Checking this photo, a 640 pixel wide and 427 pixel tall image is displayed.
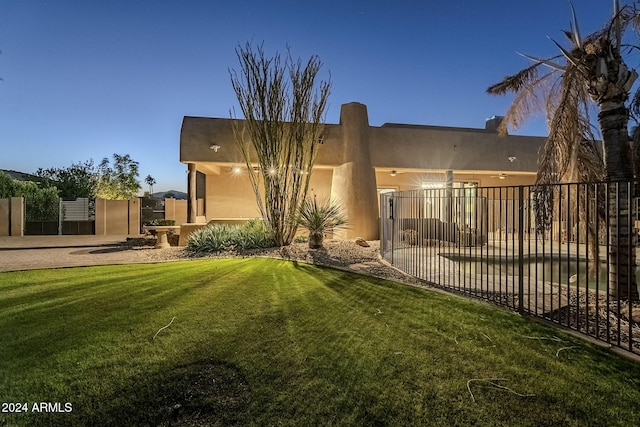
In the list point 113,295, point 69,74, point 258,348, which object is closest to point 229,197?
point 69,74

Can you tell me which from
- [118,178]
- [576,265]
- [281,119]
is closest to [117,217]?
[118,178]

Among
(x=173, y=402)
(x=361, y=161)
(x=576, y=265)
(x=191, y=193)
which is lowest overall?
(x=173, y=402)

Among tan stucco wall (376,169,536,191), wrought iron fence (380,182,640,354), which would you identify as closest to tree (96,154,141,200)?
tan stucco wall (376,169,536,191)

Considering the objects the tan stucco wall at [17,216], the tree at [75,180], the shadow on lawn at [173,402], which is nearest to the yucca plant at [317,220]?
the shadow on lawn at [173,402]

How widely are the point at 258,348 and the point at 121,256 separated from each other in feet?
22.8

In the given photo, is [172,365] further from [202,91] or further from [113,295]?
[202,91]

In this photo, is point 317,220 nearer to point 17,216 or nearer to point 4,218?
point 17,216

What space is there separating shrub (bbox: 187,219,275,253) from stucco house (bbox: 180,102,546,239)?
10.3ft

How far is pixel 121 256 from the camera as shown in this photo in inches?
324

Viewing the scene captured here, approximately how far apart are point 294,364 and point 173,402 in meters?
1.01

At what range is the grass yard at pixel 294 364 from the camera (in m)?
2.23

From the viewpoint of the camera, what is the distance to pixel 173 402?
2338mm

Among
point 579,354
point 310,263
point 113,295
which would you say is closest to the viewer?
point 579,354

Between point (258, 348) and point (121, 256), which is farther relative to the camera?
point (121, 256)
